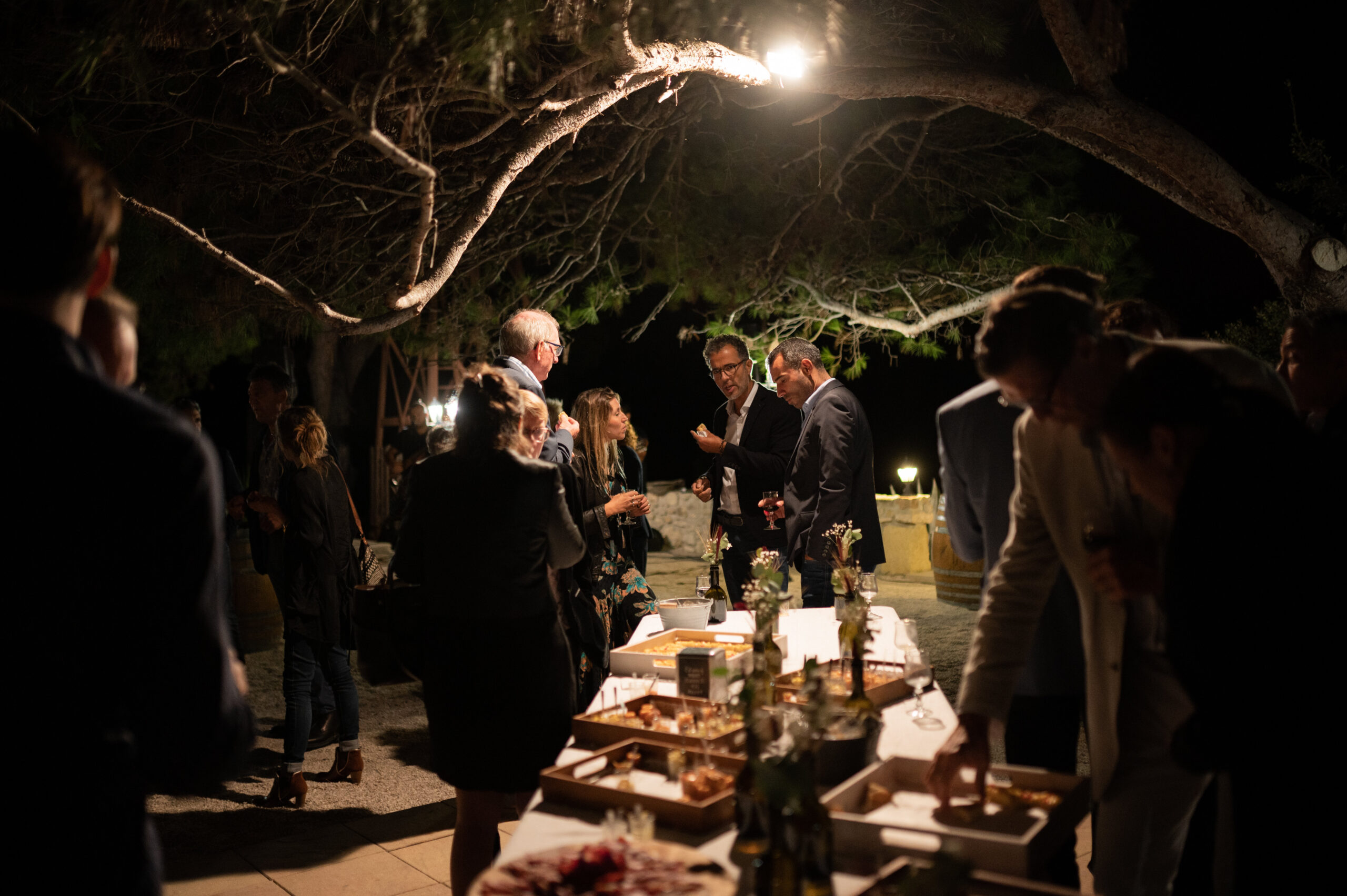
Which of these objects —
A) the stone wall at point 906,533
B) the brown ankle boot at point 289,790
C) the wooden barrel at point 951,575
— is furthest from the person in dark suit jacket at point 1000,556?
the stone wall at point 906,533

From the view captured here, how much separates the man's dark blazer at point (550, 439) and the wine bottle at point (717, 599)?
78cm

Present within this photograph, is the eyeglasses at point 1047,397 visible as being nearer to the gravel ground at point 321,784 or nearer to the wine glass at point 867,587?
the wine glass at point 867,587

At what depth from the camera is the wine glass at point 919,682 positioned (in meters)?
2.38

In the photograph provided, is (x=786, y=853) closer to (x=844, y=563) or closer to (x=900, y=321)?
(x=844, y=563)

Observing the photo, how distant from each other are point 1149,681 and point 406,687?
5.19 m

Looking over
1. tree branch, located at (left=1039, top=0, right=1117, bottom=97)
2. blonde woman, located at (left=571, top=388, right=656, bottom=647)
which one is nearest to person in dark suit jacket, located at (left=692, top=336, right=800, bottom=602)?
blonde woman, located at (left=571, top=388, right=656, bottom=647)

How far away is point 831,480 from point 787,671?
170cm

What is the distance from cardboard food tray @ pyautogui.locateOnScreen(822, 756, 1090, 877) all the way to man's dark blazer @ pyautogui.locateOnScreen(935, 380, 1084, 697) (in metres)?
0.53

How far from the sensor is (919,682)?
102 inches

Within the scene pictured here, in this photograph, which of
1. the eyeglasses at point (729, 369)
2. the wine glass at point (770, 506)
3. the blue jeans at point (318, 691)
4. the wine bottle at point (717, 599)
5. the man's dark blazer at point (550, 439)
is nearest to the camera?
the wine bottle at point (717, 599)

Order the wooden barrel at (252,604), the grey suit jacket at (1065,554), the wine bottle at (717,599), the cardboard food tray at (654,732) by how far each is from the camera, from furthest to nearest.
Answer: the wooden barrel at (252,604)
the wine bottle at (717,599)
the cardboard food tray at (654,732)
the grey suit jacket at (1065,554)

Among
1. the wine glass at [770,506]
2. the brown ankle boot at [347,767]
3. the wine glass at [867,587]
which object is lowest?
the brown ankle boot at [347,767]

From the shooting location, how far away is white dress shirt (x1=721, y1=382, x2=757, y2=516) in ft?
16.4

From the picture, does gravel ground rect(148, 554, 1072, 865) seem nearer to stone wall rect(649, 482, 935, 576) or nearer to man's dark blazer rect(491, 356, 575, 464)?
man's dark blazer rect(491, 356, 575, 464)
